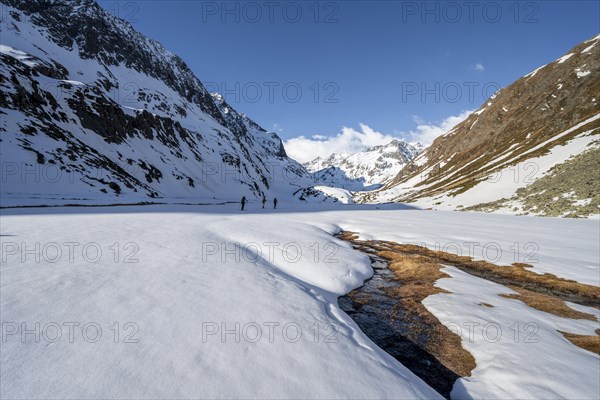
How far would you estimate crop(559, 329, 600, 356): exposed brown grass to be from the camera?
543 cm

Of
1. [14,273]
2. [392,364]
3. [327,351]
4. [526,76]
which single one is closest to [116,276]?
[14,273]

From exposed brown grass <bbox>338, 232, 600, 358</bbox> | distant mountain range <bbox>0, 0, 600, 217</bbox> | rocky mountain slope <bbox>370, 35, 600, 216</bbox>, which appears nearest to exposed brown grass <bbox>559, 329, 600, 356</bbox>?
exposed brown grass <bbox>338, 232, 600, 358</bbox>

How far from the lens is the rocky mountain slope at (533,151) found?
35.6 meters

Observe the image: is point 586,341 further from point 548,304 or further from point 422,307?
point 422,307

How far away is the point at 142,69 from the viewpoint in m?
148

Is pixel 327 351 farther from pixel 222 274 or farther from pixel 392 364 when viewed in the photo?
pixel 222 274

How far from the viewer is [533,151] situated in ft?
214

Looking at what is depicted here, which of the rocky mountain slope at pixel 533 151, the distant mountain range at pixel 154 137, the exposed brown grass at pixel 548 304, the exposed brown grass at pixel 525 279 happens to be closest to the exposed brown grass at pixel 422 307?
the exposed brown grass at pixel 525 279

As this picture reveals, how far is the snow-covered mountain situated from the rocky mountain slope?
53748 mm

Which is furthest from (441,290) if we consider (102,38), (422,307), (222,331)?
(102,38)

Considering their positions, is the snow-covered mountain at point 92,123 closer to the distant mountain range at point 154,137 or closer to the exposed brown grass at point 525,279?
the distant mountain range at point 154,137

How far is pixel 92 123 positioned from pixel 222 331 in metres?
66.9

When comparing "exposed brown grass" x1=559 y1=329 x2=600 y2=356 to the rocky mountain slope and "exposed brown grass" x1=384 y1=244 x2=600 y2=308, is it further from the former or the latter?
the rocky mountain slope

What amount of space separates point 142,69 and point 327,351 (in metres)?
182
